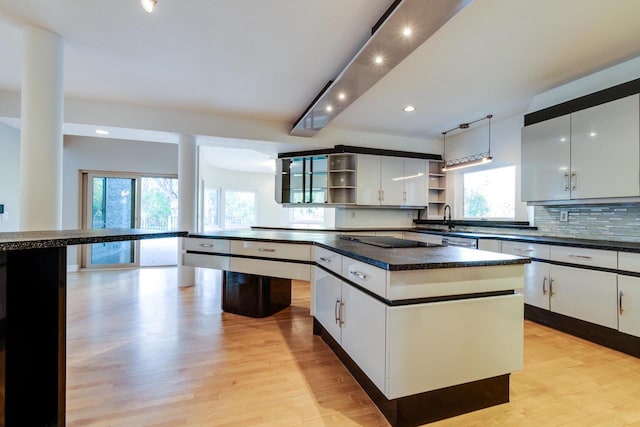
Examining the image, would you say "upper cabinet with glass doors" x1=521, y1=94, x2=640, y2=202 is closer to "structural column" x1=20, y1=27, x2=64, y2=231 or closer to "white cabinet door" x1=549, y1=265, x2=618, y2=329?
"white cabinet door" x1=549, y1=265, x2=618, y2=329

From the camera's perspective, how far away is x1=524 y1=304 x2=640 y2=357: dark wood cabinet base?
2223 mm

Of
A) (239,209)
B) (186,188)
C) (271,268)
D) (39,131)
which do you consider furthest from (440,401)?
(239,209)

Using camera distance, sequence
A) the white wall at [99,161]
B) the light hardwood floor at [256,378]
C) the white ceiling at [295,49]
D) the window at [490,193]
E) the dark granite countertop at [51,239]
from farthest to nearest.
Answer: the white wall at [99,161] < the window at [490,193] < the white ceiling at [295,49] < the light hardwood floor at [256,378] < the dark granite countertop at [51,239]

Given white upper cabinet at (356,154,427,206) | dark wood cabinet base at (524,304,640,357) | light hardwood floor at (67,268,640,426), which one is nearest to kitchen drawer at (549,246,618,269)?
dark wood cabinet base at (524,304,640,357)

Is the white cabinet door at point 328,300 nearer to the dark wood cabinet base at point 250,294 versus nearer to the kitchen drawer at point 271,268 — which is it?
the kitchen drawer at point 271,268

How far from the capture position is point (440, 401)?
1.53m

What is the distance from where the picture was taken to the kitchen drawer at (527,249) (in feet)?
9.18

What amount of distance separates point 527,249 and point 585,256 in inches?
19.5

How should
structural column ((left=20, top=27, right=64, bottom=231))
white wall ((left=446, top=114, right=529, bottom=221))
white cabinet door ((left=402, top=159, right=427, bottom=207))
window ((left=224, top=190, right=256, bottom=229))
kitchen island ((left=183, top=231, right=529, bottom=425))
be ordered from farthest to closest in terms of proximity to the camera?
window ((left=224, top=190, right=256, bottom=229)) → white cabinet door ((left=402, top=159, right=427, bottom=207)) → white wall ((left=446, top=114, right=529, bottom=221)) → structural column ((left=20, top=27, right=64, bottom=231)) → kitchen island ((left=183, top=231, right=529, bottom=425))

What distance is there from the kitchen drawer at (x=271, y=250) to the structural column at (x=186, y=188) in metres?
1.61

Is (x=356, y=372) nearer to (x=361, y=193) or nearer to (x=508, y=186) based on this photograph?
(x=361, y=193)

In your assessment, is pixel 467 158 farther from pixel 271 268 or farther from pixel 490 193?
pixel 271 268

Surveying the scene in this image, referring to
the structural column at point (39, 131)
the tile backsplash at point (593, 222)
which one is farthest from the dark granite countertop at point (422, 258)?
the structural column at point (39, 131)

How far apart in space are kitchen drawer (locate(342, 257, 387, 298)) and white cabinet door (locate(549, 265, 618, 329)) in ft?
7.27
